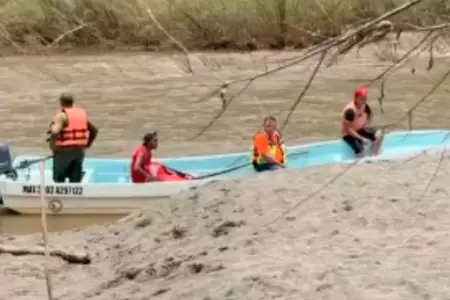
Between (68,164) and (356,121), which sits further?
(356,121)

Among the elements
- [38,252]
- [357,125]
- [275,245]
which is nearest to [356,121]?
[357,125]

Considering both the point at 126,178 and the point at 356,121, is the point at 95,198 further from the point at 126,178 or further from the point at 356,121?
the point at 356,121

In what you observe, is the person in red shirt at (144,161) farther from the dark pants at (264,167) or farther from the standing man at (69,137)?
the dark pants at (264,167)

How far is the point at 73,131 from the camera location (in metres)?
11.9

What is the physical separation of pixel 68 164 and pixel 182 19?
5517 mm

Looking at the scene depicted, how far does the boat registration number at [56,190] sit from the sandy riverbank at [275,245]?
127cm

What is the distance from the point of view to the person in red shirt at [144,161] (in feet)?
38.3

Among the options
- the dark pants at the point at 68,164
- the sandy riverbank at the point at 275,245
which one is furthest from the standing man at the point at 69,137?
the sandy riverbank at the point at 275,245

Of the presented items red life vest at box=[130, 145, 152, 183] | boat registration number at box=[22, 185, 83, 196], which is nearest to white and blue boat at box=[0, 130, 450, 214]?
boat registration number at box=[22, 185, 83, 196]

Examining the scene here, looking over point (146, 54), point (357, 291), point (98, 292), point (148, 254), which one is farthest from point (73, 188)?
point (146, 54)

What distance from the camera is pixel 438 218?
8305 millimetres

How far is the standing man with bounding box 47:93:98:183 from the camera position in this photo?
39.0ft

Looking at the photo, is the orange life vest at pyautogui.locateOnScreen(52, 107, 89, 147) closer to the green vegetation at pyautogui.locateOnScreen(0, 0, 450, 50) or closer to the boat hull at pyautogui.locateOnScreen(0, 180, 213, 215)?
the boat hull at pyautogui.locateOnScreen(0, 180, 213, 215)

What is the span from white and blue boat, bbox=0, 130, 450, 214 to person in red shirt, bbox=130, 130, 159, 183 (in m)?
0.14
